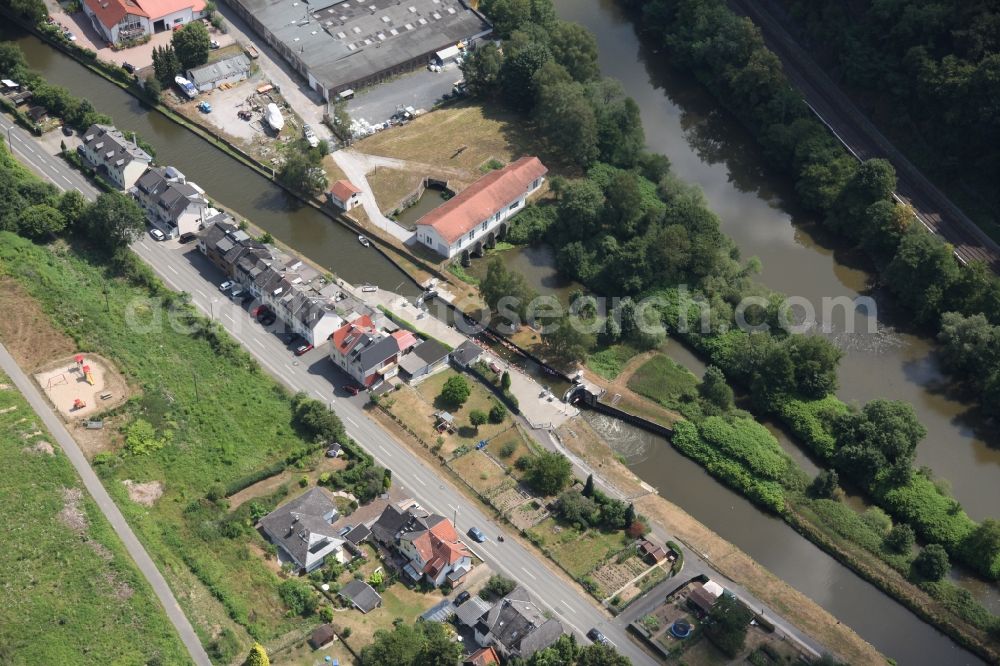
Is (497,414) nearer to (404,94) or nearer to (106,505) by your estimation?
(106,505)

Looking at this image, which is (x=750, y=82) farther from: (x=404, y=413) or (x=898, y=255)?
(x=404, y=413)

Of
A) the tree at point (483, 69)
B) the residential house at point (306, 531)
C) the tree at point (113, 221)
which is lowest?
the tree at point (113, 221)

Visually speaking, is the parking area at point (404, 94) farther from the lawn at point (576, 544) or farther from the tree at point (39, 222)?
the lawn at point (576, 544)

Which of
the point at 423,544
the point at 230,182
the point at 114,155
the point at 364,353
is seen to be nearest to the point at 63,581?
the point at 423,544

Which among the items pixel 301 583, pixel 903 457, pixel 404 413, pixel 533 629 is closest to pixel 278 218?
pixel 404 413

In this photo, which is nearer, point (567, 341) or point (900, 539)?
point (900, 539)

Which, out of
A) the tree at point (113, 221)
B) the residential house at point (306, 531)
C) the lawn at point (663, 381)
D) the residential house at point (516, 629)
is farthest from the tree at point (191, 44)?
the residential house at point (516, 629)
